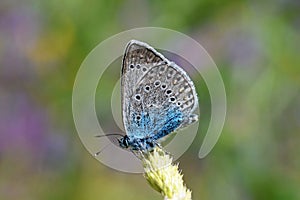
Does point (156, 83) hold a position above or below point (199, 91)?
below

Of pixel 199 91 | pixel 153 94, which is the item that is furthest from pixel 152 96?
pixel 199 91

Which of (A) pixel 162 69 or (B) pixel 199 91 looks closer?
(A) pixel 162 69

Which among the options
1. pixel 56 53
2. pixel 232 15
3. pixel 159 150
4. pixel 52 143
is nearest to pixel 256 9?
pixel 232 15

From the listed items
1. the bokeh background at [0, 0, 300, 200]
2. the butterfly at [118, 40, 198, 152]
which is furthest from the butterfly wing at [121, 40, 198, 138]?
the bokeh background at [0, 0, 300, 200]

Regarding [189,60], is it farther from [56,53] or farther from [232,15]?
[56,53]

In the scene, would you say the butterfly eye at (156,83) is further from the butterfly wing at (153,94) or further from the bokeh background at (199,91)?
the bokeh background at (199,91)

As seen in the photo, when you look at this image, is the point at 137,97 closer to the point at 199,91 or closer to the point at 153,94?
the point at 153,94

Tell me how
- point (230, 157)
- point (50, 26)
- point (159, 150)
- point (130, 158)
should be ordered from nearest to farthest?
point (159, 150) < point (130, 158) < point (230, 157) < point (50, 26)

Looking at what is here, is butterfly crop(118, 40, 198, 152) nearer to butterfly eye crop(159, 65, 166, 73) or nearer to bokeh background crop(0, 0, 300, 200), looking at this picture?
butterfly eye crop(159, 65, 166, 73)
